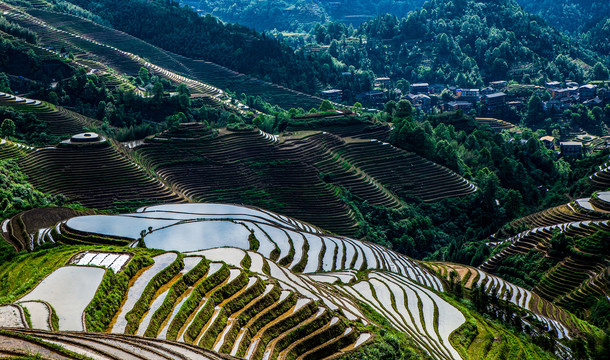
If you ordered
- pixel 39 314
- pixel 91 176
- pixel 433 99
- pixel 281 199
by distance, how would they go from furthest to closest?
pixel 433 99, pixel 281 199, pixel 91 176, pixel 39 314

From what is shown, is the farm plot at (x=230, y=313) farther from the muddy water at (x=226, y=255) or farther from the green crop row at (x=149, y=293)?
the muddy water at (x=226, y=255)

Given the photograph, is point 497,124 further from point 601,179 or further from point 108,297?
point 108,297

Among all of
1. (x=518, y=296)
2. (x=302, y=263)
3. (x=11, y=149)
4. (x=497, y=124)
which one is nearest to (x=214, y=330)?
(x=302, y=263)

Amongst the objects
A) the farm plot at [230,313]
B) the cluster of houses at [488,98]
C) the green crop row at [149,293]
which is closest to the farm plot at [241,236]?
the green crop row at [149,293]

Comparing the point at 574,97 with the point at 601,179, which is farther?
the point at 574,97

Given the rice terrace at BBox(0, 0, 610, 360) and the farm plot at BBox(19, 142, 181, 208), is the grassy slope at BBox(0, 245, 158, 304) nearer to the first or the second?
the rice terrace at BBox(0, 0, 610, 360)

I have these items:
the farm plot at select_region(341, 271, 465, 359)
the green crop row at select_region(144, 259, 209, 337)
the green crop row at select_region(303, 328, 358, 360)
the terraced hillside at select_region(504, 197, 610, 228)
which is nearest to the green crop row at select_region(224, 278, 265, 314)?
the green crop row at select_region(144, 259, 209, 337)

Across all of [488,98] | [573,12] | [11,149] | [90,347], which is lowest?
[11,149]
